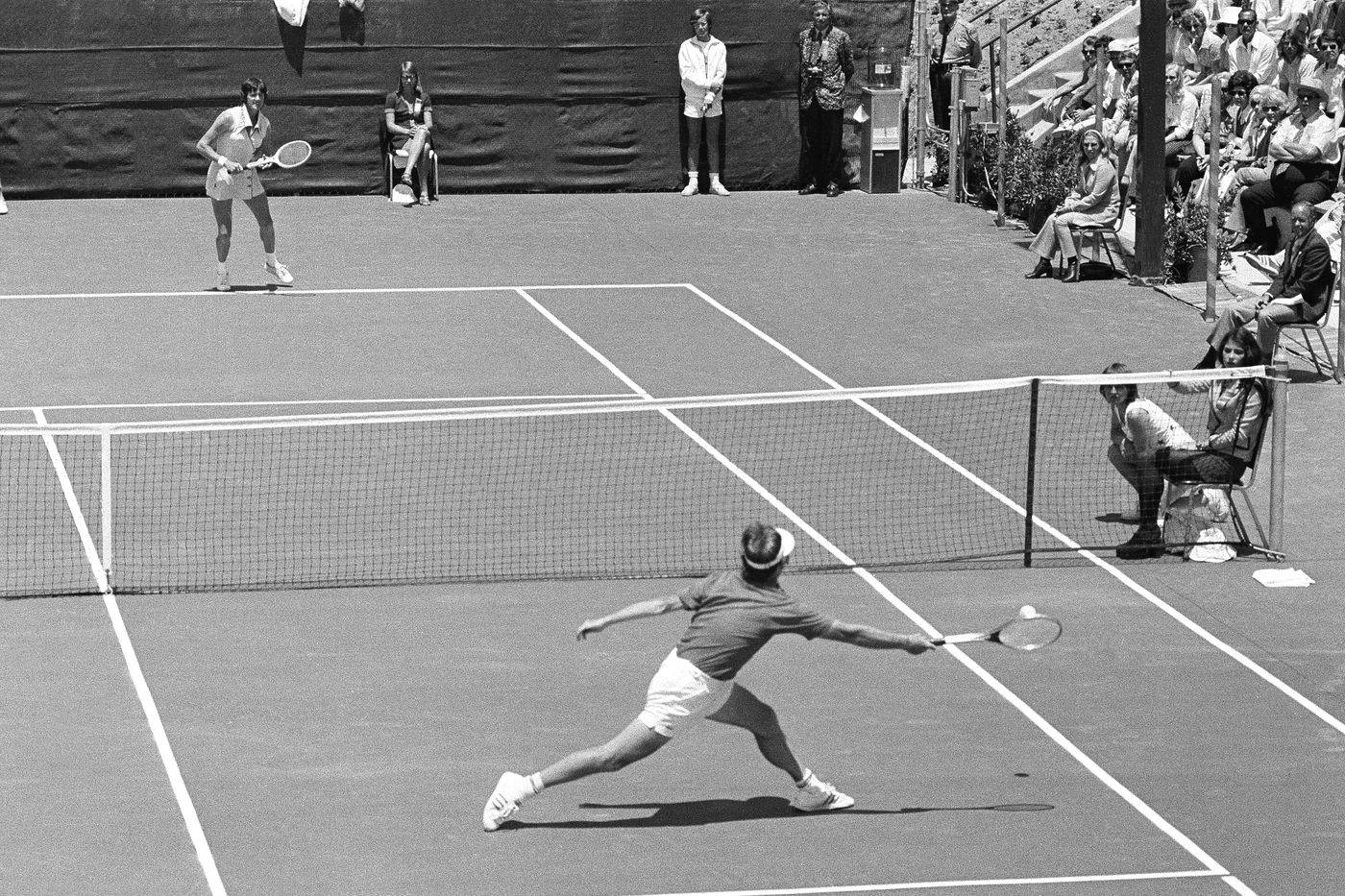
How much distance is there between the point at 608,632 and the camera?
505 inches

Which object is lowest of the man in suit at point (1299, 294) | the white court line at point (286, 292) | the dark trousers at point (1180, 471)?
the dark trousers at point (1180, 471)

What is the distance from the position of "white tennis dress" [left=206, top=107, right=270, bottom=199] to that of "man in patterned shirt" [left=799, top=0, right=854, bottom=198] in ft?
A: 27.9

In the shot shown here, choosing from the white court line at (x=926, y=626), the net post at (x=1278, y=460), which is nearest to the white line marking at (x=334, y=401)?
the white court line at (x=926, y=626)

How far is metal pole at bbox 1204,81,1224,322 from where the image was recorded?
64.3 feet

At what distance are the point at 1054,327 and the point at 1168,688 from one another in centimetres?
952

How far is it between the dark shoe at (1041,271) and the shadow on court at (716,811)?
1346 cm

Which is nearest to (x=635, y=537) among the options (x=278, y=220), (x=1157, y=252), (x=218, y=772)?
(x=218, y=772)

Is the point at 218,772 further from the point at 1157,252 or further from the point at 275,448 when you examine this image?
the point at 1157,252

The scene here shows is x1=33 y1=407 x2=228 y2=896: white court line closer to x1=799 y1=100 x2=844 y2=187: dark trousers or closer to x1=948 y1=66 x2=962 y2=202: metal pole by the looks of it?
x1=948 y1=66 x2=962 y2=202: metal pole

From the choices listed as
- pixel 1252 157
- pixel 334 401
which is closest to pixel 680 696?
pixel 334 401

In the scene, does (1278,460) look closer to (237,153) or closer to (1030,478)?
(1030,478)

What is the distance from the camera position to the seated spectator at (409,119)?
26.8 metres

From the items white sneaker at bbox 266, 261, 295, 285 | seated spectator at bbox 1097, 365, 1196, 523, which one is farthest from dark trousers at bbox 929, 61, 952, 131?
seated spectator at bbox 1097, 365, 1196, 523

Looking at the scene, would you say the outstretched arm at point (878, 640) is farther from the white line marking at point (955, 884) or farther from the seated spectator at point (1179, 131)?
the seated spectator at point (1179, 131)
